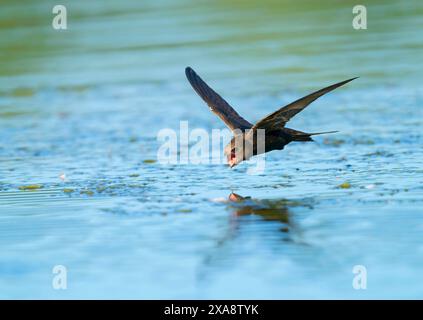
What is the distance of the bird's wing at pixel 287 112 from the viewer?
793 centimetres

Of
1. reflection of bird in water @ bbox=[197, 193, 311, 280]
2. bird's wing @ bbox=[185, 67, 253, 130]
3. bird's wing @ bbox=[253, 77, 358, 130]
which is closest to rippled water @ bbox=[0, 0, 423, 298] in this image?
reflection of bird in water @ bbox=[197, 193, 311, 280]

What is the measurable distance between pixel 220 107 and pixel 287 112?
1.87m

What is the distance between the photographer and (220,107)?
10133 millimetres

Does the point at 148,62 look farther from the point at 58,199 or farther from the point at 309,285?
the point at 309,285

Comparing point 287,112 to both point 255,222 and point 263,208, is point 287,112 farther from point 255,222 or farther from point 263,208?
point 255,222

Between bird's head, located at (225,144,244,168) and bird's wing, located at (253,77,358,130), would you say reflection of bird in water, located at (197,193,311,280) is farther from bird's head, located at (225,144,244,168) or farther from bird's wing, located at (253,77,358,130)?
bird's wing, located at (253,77,358,130)

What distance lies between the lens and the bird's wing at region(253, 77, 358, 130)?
312 inches

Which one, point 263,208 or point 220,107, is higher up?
point 220,107

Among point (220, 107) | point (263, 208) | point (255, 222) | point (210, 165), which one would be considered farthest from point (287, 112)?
point (210, 165)

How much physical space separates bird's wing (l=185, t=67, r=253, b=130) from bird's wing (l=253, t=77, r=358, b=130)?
844mm

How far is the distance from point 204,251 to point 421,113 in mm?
5521

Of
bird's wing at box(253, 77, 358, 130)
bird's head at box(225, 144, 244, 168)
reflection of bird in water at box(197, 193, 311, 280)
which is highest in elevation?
bird's wing at box(253, 77, 358, 130)

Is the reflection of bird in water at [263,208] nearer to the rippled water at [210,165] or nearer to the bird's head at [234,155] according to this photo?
the rippled water at [210,165]
